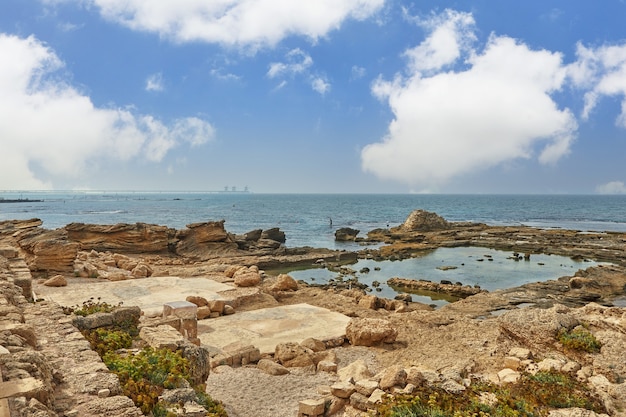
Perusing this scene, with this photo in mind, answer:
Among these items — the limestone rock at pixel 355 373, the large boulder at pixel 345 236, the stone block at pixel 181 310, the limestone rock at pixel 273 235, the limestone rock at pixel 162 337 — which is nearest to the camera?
the limestone rock at pixel 162 337

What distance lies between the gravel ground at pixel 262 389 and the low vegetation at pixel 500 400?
1.99 meters

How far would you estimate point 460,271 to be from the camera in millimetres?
33062

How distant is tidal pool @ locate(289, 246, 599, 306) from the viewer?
92.6 feet

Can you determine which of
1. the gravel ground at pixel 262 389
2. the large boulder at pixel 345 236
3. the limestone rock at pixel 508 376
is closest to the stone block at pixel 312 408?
the gravel ground at pixel 262 389

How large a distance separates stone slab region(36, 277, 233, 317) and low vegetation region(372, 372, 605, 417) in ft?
26.4

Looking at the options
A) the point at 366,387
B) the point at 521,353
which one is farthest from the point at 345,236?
the point at 366,387

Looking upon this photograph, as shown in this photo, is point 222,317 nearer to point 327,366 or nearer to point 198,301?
point 198,301

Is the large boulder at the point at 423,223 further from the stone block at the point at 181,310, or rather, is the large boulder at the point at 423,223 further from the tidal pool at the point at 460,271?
the stone block at the point at 181,310

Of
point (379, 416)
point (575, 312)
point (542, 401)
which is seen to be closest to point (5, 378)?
point (379, 416)

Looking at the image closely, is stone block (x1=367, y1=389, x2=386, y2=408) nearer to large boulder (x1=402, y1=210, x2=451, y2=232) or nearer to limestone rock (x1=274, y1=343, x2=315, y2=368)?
limestone rock (x1=274, y1=343, x2=315, y2=368)

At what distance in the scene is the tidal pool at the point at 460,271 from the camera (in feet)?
92.6

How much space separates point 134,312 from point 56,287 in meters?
8.97

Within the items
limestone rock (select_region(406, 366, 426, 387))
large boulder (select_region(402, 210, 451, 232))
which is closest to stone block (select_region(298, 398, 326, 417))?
limestone rock (select_region(406, 366, 426, 387))

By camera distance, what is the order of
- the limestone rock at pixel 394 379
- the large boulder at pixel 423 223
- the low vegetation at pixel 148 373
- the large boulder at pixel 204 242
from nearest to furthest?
1. the low vegetation at pixel 148 373
2. the limestone rock at pixel 394 379
3. the large boulder at pixel 204 242
4. the large boulder at pixel 423 223
